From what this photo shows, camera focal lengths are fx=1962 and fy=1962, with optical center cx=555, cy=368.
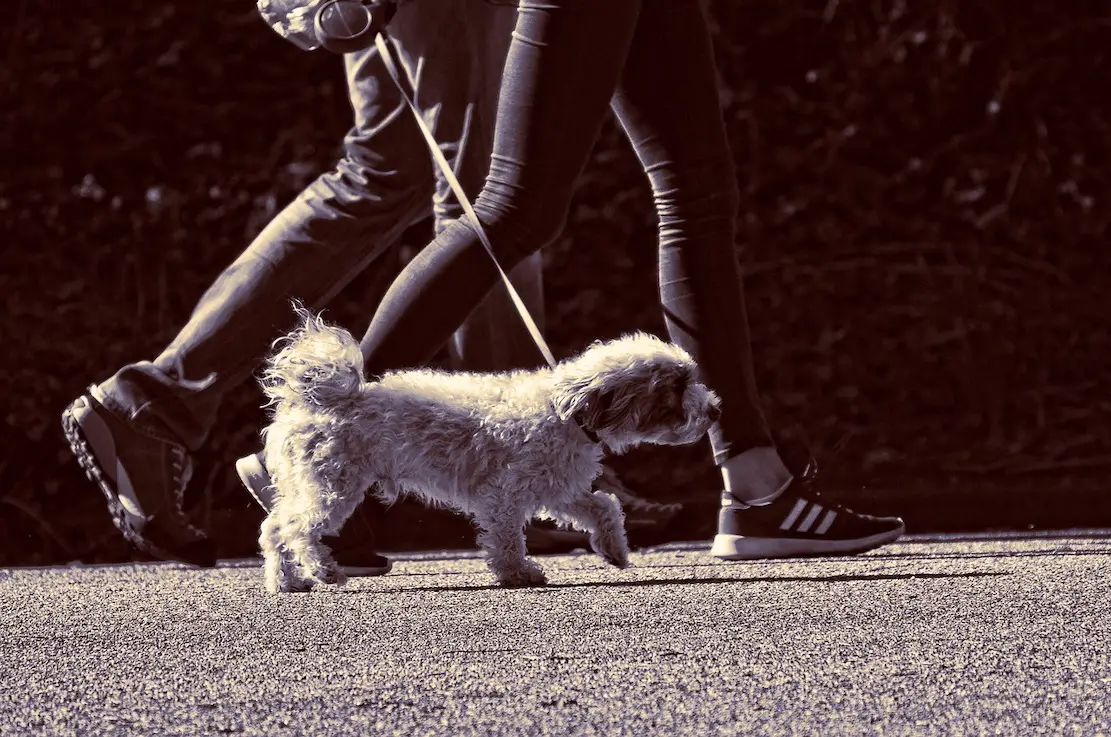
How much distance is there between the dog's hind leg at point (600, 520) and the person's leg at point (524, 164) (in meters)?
0.45

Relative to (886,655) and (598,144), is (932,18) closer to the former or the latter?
(598,144)

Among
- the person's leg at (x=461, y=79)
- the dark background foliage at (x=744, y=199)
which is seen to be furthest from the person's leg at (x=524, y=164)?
the dark background foliage at (x=744, y=199)

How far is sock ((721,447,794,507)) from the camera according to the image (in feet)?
14.6

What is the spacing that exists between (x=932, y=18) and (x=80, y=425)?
2651 millimetres

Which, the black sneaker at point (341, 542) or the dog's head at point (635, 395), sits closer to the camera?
the dog's head at point (635, 395)

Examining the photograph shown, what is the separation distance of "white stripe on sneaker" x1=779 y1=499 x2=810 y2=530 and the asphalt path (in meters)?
0.10

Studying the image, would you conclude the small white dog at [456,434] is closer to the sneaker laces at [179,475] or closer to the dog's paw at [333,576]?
the dog's paw at [333,576]

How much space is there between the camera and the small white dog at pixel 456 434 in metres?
4.01

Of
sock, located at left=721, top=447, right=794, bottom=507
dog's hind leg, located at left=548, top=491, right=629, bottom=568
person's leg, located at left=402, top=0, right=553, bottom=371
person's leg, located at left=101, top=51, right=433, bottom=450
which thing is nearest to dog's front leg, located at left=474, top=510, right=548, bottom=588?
dog's hind leg, located at left=548, top=491, right=629, bottom=568

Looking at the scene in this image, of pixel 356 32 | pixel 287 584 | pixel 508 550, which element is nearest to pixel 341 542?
pixel 287 584

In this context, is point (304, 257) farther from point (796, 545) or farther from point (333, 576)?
point (796, 545)

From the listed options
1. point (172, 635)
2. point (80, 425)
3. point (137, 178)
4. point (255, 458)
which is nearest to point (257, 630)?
point (172, 635)

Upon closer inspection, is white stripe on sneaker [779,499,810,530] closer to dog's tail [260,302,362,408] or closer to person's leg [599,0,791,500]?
person's leg [599,0,791,500]

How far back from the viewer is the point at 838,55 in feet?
18.3
